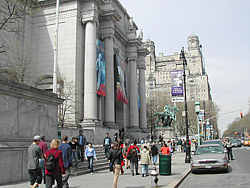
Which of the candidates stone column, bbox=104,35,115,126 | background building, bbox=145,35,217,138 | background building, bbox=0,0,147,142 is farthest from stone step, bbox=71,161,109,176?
background building, bbox=145,35,217,138

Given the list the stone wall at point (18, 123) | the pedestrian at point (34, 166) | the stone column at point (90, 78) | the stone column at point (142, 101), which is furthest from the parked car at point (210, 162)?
the stone column at point (142, 101)

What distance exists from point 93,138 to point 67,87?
20.3 feet

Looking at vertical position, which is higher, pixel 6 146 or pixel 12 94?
pixel 12 94

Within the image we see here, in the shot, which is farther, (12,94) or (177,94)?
(177,94)

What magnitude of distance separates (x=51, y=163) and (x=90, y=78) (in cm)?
2200

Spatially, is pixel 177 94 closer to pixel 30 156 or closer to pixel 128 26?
pixel 30 156

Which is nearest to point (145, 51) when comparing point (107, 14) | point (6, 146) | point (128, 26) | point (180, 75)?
point (128, 26)

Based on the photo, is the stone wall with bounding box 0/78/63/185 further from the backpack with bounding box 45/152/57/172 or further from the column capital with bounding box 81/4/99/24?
the column capital with bounding box 81/4/99/24

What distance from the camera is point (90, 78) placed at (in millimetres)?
29406

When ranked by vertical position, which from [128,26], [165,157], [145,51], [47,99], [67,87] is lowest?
[165,157]

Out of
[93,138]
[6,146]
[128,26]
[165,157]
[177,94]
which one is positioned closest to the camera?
[6,146]

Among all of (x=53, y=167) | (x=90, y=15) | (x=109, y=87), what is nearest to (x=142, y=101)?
(x=109, y=87)

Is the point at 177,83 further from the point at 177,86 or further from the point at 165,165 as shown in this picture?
the point at 165,165

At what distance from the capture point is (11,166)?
479 inches
